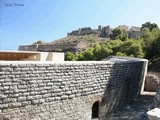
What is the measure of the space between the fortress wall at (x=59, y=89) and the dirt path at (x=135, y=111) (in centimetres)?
38

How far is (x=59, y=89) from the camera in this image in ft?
32.8

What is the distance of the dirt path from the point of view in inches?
485

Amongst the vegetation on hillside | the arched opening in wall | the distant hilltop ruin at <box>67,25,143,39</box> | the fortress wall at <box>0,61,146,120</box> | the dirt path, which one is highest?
the distant hilltop ruin at <box>67,25,143,39</box>

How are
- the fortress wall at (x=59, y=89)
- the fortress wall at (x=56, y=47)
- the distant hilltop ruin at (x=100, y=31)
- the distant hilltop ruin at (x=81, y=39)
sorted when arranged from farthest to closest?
the distant hilltop ruin at (x=100, y=31), the distant hilltop ruin at (x=81, y=39), the fortress wall at (x=56, y=47), the fortress wall at (x=59, y=89)

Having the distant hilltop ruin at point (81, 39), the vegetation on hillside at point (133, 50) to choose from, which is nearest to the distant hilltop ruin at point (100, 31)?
the distant hilltop ruin at point (81, 39)

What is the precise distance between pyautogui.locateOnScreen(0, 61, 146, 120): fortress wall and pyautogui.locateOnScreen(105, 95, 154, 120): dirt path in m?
0.38

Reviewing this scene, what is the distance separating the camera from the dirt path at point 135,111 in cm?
1233

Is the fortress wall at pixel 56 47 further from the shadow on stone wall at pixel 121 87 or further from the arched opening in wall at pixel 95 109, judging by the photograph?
the arched opening in wall at pixel 95 109

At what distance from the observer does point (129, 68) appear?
14.6 meters

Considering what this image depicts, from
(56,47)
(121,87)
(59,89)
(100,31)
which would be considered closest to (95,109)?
(121,87)

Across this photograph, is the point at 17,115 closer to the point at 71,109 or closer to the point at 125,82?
the point at 71,109

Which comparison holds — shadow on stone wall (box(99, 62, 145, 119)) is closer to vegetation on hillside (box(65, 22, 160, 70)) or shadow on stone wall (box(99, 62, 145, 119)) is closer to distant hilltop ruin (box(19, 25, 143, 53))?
vegetation on hillside (box(65, 22, 160, 70))

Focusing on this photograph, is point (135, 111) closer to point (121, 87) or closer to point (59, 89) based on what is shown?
point (121, 87)

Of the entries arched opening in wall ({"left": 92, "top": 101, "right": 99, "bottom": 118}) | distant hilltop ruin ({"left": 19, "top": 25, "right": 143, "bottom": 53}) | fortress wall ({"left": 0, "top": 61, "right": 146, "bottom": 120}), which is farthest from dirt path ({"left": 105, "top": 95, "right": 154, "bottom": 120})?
distant hilltop ruin ({"left": 19, "top": 25, "right": 143, "bottom": 53})
